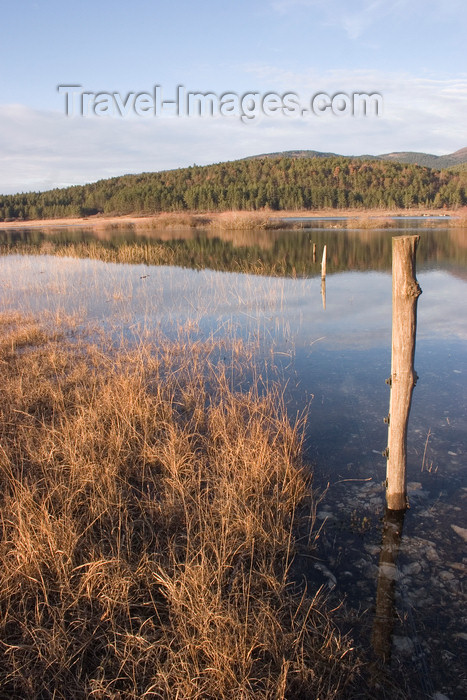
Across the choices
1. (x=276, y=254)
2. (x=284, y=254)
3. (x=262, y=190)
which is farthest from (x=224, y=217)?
(x=284, y=254)

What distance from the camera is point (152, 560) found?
9.89 feet

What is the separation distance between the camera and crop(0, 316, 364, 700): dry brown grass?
225cm

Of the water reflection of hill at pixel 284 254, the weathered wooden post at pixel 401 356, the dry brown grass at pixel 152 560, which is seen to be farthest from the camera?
the water reflection of hill at pixel 284 254

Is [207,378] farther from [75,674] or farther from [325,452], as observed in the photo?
[75,674]

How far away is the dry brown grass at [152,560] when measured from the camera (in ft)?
7.38

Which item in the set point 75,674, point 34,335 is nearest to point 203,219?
point 34,335

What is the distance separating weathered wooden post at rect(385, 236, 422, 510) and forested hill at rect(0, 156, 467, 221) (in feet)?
218

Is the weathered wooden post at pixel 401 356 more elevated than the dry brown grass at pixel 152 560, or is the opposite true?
the weathered wooden post at pixel 401 356

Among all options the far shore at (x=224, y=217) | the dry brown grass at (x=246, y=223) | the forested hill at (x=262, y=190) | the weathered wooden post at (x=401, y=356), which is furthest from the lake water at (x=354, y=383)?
the forested hill at (x=262, y=190)

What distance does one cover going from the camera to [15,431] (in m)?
4.73

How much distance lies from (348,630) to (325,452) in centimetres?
216

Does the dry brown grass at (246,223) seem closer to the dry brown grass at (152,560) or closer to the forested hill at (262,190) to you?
the forested hill at (262,190)

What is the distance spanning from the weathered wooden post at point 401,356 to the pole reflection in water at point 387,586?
155 millimetres

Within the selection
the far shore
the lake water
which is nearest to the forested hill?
the far shore
